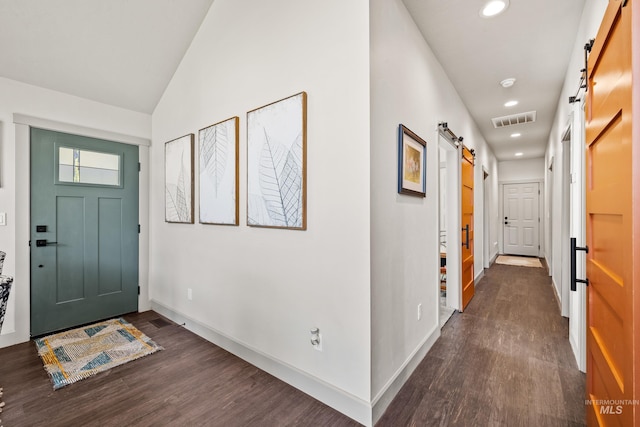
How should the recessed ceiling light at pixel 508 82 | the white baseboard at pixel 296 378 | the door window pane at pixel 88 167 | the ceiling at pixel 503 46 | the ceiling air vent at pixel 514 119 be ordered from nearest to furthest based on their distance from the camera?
the white baseboard at pixel 296 378, the ceiling at pixel 503 46, the door window pane at pixel 88 167, the recessed ceiling light at pixel 508 82, the ceiling air vent at pixel 514 119

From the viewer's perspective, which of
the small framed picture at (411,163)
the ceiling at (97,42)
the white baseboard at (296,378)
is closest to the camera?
the white baseboard at (296,378)

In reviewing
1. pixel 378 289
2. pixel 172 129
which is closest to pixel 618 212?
pixel 378 289

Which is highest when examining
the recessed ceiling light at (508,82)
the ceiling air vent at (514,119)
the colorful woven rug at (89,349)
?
the recessed ceiling light at (508,82)

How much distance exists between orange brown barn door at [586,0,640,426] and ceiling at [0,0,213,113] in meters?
3.06

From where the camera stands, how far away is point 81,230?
314cm

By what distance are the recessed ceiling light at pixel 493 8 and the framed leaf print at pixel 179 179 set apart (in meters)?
2.83

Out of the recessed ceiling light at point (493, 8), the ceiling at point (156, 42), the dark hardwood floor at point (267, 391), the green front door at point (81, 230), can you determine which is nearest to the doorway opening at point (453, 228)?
the dark hardwood floor at point (267, 391)

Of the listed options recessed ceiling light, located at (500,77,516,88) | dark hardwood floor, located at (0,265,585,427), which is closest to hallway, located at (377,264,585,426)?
dark hardwood floor, located at (0,265,585,427)

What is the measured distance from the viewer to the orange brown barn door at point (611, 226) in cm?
95

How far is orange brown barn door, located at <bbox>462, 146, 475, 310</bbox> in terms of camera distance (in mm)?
3727

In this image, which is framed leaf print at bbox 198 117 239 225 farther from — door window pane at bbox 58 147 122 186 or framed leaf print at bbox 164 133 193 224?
door window pane at bbox 58 147 122 186

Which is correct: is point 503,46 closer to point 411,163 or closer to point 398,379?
point 411,163

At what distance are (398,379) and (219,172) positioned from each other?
2.23 meters

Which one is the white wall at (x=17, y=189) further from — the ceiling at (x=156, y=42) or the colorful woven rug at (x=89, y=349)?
the colorful woven rug at (x=89, y=349)
